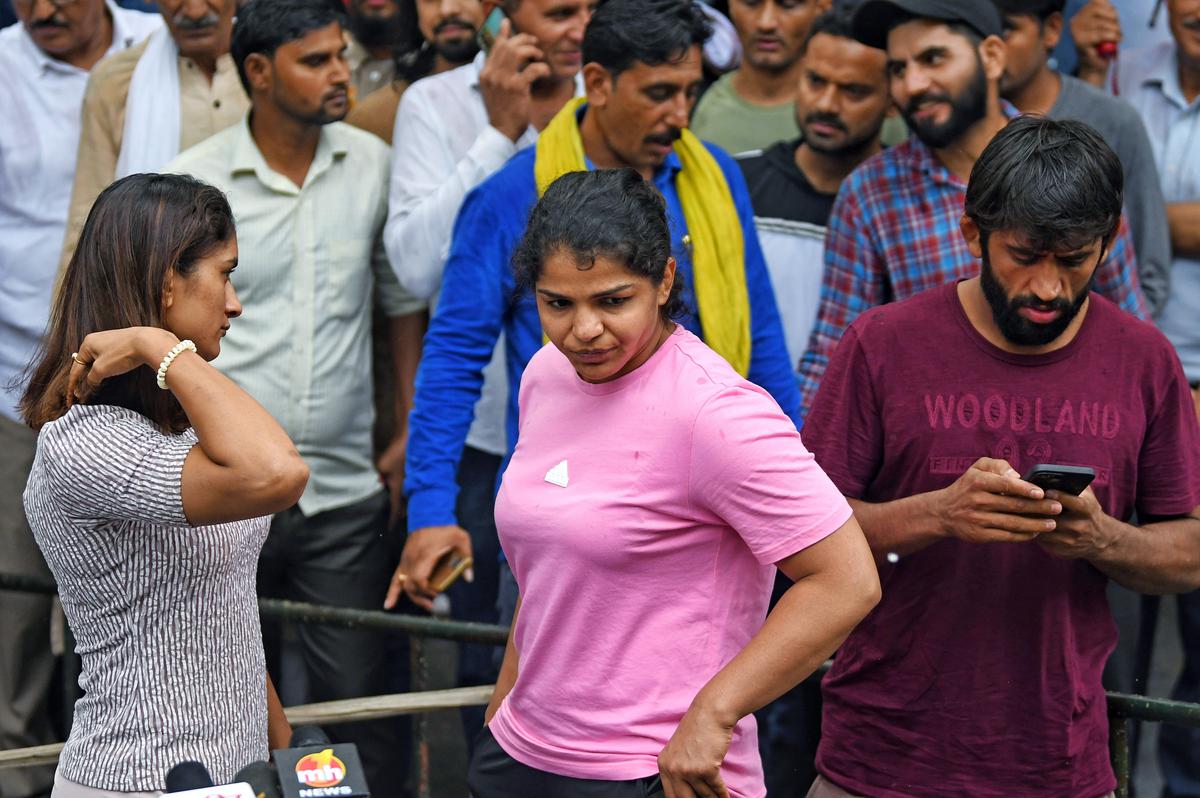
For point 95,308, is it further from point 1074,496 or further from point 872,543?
point 1074,496

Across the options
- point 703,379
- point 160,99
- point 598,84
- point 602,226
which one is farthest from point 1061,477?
point 160,99

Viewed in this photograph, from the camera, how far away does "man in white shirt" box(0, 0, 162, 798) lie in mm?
4906

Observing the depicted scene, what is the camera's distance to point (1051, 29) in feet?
16.5

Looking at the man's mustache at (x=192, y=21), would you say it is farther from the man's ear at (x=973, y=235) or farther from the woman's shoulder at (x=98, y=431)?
the man's ear at (x=973, y=235)

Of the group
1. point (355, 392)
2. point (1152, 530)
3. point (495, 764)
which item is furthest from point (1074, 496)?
point (355, 392)

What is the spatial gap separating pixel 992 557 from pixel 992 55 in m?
1.79

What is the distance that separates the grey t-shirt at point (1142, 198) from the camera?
15.4 feet

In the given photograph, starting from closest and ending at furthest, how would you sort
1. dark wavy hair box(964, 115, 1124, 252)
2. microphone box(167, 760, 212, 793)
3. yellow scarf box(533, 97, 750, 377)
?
microphone box(167, 760, 212, 793) < dark wavy hair box(964, 115, 1124, 252) < yellow scarf box(533, 97, 750, 377)

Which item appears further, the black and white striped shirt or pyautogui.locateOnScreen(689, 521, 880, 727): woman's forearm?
the black and white striped shirt

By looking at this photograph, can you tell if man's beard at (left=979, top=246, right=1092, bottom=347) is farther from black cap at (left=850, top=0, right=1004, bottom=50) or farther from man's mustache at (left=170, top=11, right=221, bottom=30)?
man's mustache at (left=170, top=11, right=221, bottom=30)

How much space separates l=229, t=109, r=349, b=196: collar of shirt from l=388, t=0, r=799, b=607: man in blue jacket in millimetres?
785

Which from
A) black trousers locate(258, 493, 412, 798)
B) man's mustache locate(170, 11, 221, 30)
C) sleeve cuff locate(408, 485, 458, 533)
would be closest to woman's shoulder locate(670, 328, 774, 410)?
sleeve cuff locate(408, 485, 458, 533)

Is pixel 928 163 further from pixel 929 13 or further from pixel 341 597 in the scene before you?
pixel 341 597

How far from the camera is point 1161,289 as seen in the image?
471 cm
